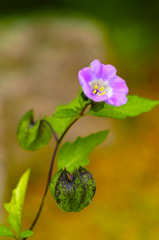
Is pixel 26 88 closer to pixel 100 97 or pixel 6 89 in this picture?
pixel 6 89

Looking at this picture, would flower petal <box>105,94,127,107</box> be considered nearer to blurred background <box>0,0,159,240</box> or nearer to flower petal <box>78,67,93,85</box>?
flower petal <box>78,67,93,85</box>

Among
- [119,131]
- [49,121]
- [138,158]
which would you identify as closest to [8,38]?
[119,131]

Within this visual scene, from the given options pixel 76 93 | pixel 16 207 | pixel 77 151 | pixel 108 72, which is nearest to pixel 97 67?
pixel 108 72

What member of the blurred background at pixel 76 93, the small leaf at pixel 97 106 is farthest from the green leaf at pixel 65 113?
the blurred background at pixel 76 93

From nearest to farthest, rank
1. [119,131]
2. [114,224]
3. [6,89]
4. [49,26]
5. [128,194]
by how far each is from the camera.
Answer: [114,224]
[128,194]
[6,89]
[119,131]
[49,26]

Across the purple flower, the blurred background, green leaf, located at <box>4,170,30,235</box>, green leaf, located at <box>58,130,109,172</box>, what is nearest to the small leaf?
the purple flower

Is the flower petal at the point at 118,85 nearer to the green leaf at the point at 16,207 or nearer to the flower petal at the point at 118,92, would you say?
the flower petal at the point at 118,92

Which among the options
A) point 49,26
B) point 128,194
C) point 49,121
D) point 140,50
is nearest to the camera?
point 49,121
